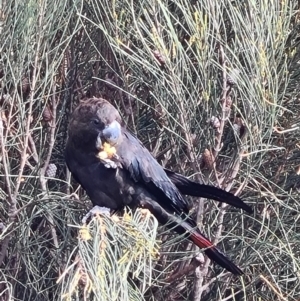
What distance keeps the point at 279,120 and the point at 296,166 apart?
0.20 metres

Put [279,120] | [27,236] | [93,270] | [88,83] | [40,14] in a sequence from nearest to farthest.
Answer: [93,270]
[40,14]
[27,236]
[279,120]
[88,83]

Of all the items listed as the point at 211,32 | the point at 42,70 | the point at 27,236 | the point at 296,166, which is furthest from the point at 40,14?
the point at 296,166

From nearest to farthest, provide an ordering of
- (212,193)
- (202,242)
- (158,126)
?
(212,193)
(202,242)
(158,126)

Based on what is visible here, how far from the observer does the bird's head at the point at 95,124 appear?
7.00ft

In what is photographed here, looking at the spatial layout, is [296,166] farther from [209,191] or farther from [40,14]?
[40,14]

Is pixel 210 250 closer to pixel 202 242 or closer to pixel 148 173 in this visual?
pixel 202 242

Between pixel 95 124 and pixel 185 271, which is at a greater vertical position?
pixel 95 124

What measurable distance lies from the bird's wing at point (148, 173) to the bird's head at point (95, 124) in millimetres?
41

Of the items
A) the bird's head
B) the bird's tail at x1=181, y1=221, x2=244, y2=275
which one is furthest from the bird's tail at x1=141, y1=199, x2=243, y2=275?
the bird's head

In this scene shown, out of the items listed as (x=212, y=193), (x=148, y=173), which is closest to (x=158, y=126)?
(x=148, y=173)

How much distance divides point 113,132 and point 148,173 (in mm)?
159

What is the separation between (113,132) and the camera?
2135 mm

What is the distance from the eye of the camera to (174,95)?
194 centimetres

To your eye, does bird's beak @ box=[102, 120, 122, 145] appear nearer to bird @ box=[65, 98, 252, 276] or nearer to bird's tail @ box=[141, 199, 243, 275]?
bird @ box=[65, 98, 252, 276]
